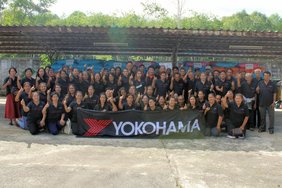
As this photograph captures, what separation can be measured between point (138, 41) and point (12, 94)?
16.7ft

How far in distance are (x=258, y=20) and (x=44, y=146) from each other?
154 feet

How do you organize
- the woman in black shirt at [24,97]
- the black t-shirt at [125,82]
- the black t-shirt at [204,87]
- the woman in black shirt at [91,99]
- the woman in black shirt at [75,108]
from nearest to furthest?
the woman in black shirt at [75,108]
the woman in black shirt at [91,99]
the woman in black shirt at [24,97]
the black t-shirt at [204,87]
the black t-shirt at [125,82]

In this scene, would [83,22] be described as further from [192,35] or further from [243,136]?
[243,136]

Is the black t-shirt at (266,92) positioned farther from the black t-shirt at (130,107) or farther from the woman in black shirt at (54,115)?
the woman in black shirt at (54,115)

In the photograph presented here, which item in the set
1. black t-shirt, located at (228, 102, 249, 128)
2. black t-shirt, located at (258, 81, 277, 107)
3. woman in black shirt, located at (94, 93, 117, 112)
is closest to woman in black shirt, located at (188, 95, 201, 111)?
black t-shirt, located at (228, 102, 249, 128)

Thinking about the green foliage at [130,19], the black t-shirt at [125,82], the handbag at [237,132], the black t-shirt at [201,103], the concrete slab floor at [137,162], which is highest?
the green foliage at [130,19]

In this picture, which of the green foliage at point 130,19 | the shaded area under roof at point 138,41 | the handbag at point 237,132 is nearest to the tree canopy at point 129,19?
the green foliage at point 130,19

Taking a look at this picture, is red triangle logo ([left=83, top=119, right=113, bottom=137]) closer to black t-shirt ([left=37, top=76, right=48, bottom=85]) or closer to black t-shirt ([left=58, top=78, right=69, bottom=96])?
black t-shirt ([left=58, top=78, right=69, bottom=96])

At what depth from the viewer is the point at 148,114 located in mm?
8516

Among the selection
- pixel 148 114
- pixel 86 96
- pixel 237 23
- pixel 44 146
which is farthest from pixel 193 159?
pixel 237 23

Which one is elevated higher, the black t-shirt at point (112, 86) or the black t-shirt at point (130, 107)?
the black t-shirt at point (112, 86)

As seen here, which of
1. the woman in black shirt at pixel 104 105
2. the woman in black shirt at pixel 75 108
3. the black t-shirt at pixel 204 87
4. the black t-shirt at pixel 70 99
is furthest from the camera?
the black t-shirt at pixel 204 87

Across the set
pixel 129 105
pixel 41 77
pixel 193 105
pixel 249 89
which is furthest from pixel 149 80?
pixel 41 77

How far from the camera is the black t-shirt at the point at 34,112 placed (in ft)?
27.9
